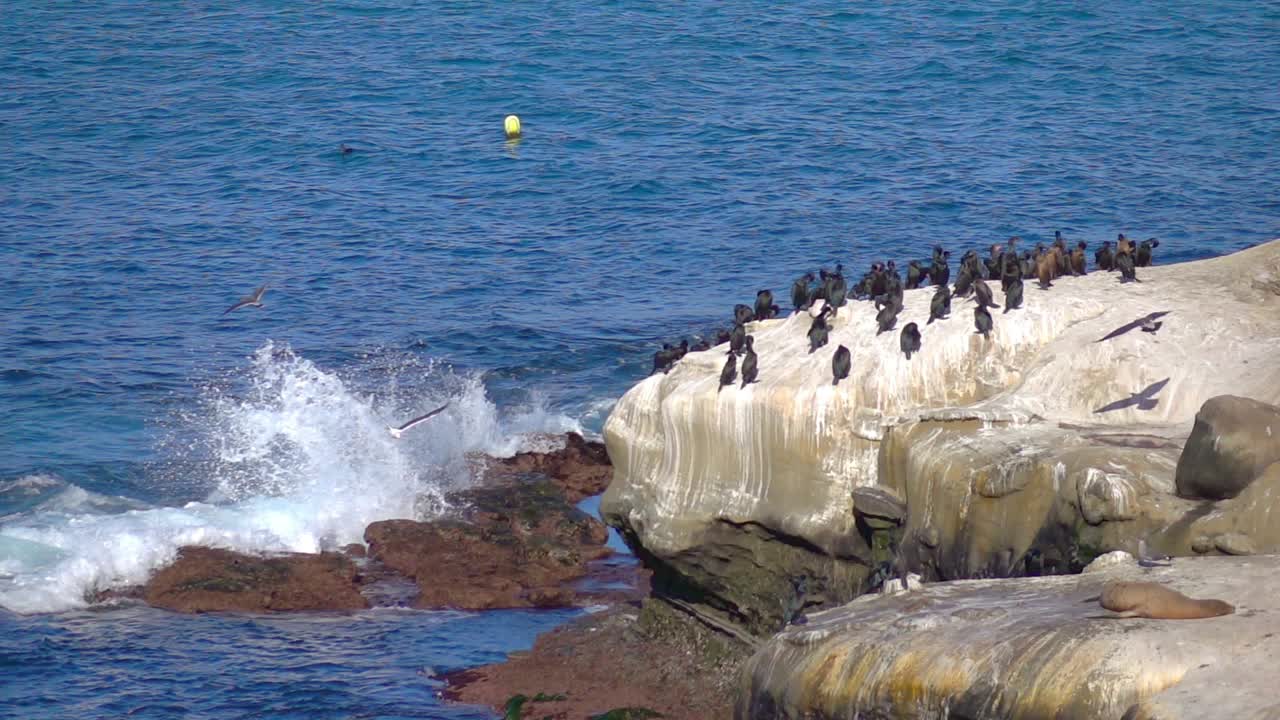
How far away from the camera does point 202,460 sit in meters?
31.5

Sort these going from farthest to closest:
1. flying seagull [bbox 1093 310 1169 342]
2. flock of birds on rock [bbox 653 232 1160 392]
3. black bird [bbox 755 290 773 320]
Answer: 1. black bird [bbox 755 290 773 320]
2. flock of birds on rock [bbox 653 232 1160 392]
3. flying seagull [bbox 1093 310 1169 342]

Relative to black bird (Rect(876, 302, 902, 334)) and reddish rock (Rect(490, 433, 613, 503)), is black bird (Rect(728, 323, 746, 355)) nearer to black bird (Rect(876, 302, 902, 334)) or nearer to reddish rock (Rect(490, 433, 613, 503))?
black bird (Rect(876, 302, 902, 334))

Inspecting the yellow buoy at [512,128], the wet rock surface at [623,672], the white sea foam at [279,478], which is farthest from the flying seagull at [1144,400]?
the yellow buoy at [512,128]

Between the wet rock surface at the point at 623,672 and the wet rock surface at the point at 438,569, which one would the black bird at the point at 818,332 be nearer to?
the wet rock surface at the point at 623,672

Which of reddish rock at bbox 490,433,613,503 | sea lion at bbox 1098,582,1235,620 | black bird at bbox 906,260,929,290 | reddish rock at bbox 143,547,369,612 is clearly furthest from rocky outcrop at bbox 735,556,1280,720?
reddish rock at bbox 490,433,613,503

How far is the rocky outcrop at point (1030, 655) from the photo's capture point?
13.4 metres

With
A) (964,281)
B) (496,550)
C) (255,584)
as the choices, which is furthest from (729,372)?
(255,584)

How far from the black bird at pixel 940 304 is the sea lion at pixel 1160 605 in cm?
699

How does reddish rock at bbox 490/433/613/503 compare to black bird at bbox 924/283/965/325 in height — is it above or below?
below

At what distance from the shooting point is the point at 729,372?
832 inches

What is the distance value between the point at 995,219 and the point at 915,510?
83.6 ft

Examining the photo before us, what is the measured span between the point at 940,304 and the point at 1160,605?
724 cm

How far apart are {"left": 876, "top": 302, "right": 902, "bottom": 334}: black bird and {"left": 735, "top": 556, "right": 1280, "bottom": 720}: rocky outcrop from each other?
4868 mm

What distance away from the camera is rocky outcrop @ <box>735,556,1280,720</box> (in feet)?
44.0
